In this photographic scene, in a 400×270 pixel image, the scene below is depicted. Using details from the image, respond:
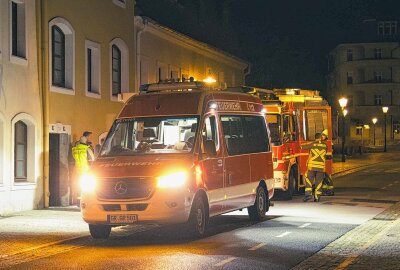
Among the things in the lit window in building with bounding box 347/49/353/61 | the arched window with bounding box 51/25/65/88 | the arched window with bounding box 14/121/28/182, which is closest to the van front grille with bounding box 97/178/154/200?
the arched window with bounding box 14/121/28/182

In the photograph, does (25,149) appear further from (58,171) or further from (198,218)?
Answer: (198,218)

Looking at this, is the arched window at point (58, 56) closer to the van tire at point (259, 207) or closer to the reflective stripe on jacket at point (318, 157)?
the reflective stripe on jacket at point (318, 157)

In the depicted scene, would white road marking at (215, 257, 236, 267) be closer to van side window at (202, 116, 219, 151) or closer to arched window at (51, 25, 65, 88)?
van side window at (202, 116, 219, 151)

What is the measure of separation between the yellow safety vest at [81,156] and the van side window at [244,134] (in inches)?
201

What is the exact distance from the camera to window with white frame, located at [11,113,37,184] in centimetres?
2014

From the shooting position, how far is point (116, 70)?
26672mm

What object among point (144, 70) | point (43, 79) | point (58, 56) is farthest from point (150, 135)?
point (144, 70)

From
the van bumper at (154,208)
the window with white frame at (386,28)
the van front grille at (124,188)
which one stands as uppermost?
the window with white frame at (386,28)

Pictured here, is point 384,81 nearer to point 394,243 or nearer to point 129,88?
point 129,88

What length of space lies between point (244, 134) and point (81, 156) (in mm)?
5585

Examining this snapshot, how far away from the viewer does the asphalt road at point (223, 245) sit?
442 inches

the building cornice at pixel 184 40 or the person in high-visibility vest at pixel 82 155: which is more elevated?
the building cornice at pixel 184 40

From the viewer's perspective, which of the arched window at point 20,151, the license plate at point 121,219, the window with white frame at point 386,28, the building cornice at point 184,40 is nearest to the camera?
the license plate at point 121,219

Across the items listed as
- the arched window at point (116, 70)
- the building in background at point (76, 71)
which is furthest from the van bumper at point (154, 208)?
the arched window at point (116, 70)
